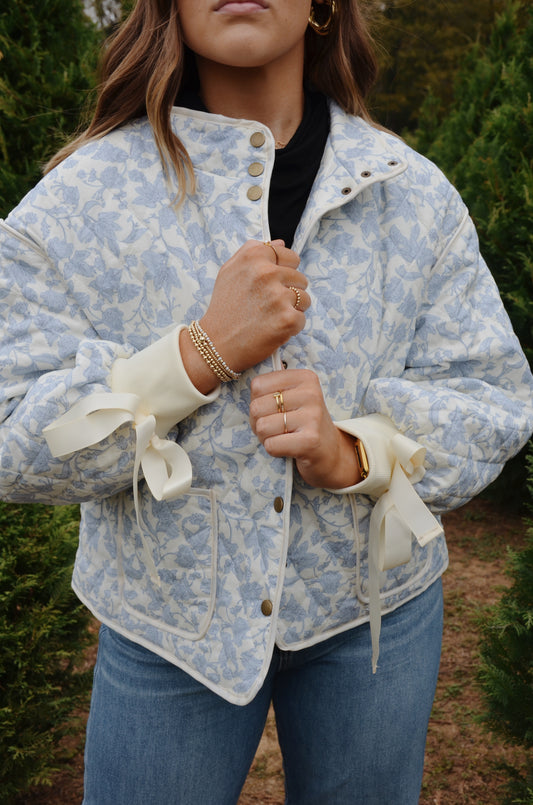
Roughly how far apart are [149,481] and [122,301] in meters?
0.32

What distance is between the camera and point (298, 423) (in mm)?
1412

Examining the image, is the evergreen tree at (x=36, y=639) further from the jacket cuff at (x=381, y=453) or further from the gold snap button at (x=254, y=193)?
the jacket cuff at (x=381, y=453)

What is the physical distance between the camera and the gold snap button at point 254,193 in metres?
1.49

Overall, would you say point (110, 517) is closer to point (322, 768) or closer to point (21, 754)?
point (322, 768)

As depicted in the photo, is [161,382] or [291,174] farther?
[291,174]

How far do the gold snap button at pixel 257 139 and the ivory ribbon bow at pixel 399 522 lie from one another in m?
0.59

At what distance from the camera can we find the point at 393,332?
1566mm

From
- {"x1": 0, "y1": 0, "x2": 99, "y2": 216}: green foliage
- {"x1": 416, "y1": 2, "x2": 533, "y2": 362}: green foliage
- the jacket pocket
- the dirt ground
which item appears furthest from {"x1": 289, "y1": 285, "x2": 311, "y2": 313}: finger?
{"x1": 416, "y1": 2, "x2": 533, "y2": 362}: green foliage

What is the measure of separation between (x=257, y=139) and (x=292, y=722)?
45.5 inches

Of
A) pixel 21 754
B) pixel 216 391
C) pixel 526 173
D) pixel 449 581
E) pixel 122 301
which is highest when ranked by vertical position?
pixel 122 301

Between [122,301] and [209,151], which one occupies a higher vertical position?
[209,151]

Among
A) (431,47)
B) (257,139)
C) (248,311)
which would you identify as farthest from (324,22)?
(431,47)

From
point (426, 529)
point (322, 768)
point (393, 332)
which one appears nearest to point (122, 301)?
point (393, 332)

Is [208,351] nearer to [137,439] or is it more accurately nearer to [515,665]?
[137,439]
